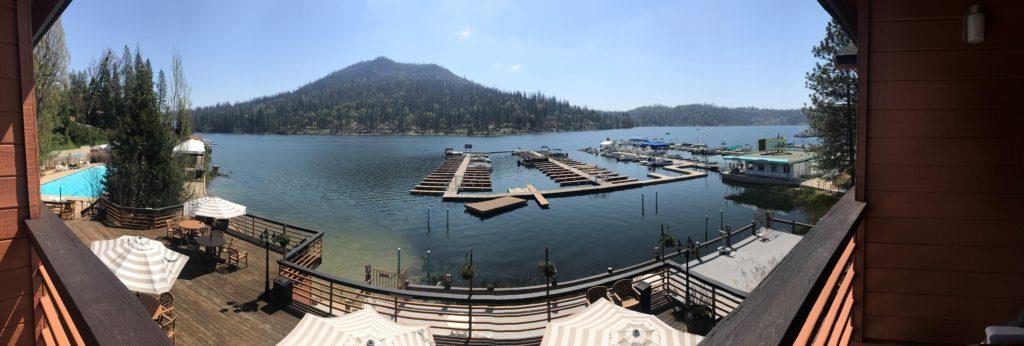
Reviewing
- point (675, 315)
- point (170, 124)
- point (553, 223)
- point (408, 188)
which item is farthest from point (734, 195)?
point (170, 124)

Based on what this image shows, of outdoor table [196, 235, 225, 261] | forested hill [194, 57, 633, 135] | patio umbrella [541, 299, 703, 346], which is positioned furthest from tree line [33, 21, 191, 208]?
forested hill [194, 57, 633, 135]

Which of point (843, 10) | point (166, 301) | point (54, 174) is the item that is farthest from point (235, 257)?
point (54, 174)

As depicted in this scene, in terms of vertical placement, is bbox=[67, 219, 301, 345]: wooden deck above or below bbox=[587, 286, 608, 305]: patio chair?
above

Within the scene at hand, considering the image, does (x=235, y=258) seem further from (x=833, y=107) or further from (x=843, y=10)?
(x=833, y=107)

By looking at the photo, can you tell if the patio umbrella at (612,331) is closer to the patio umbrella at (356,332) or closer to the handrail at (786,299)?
the patio umbrella at (356,332)

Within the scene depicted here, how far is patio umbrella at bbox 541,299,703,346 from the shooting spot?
5711 mm

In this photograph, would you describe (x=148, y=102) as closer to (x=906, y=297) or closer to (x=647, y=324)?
(x=647, y=324)

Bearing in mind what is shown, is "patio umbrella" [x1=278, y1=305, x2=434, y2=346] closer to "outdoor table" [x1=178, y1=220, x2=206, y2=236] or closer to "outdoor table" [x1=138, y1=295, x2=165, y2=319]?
"outdoor table" [x1=138, y1=295, x2=165, y2=319]

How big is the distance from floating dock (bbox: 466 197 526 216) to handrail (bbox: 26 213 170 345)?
23.9 meters

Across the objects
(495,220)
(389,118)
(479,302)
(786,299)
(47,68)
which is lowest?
(495,220)

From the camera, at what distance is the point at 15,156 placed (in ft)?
6.68

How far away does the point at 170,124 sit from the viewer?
15.7m

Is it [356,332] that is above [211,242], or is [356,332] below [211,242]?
below

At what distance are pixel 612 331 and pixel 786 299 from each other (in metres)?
5.30
